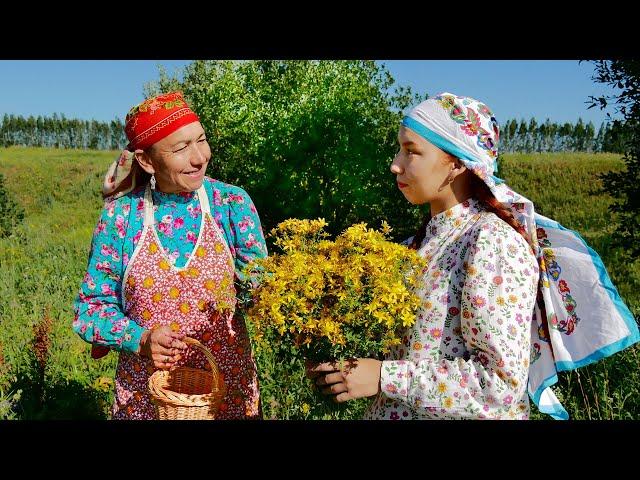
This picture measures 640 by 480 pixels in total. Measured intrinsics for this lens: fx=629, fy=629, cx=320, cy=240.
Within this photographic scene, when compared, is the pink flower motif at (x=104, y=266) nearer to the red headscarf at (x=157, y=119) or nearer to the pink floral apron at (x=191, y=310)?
the pink floral apron at (x=191, y=310)

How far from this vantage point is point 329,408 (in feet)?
14.0

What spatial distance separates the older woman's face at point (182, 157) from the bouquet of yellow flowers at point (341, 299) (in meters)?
0.69

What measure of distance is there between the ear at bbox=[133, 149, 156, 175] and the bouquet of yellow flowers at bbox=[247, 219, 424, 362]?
825 mm

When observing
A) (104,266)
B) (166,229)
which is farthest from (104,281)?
(166,229)

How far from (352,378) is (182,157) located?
3.64 feet

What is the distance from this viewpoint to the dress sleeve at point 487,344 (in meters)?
1.83

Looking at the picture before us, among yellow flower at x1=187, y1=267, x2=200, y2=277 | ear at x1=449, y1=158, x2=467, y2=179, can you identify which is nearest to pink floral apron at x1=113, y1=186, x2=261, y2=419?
yellow flower at x1=187, y1=267, x2=200, y2=277

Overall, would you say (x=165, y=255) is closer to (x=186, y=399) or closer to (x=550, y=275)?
(x=186, y=399)

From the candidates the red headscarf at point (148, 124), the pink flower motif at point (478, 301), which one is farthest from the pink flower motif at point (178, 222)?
the pink flower motif at point (478, 301)

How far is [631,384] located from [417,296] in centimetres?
305

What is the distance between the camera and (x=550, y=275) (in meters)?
2.16

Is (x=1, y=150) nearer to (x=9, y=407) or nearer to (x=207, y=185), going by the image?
(x=9, y=407)

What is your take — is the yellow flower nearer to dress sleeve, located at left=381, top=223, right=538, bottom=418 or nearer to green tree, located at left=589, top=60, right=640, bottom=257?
dress sleeve, located at left=381, top=223, right=538, bottom=418
